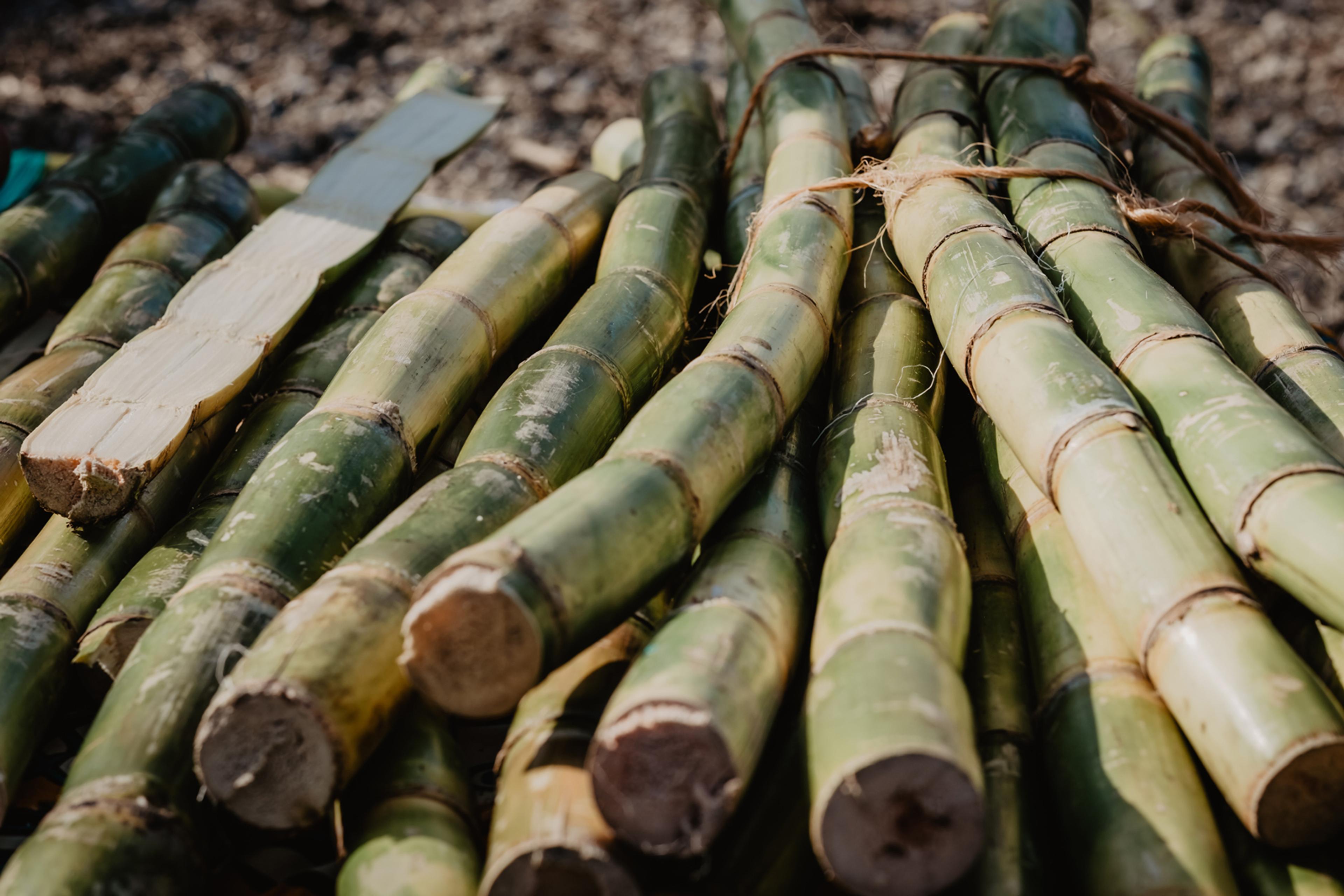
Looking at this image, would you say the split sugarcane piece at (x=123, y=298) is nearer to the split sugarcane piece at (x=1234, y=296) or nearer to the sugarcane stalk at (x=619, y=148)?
the sugarcane stalk at (x=619, y=148)

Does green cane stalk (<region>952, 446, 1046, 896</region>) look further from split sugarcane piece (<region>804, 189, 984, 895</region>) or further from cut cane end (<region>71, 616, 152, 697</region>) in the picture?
cut cane end (<region>71, 616, 152, 697</region>)

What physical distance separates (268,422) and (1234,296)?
1.86m

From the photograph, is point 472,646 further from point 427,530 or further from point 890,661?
point 890,661

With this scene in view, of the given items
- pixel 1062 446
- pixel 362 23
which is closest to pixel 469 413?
pixel 1062 446

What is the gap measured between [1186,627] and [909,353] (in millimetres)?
738

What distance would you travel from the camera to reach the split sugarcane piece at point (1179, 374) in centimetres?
130

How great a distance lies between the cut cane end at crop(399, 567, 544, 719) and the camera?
1161 mm

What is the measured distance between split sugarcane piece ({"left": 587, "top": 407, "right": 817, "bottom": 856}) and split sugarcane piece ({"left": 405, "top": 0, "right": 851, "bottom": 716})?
3.7 inches

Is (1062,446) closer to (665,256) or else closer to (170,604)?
(665,256)

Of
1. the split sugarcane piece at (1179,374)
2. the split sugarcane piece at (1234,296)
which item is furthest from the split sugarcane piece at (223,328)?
the split sugarcane piece at (1234,296)

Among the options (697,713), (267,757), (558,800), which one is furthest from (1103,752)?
(267,757)

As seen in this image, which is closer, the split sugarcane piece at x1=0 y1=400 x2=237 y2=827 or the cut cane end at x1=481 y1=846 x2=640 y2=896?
the cut cane end at x1=481 y1=846 x2=640 y2=896

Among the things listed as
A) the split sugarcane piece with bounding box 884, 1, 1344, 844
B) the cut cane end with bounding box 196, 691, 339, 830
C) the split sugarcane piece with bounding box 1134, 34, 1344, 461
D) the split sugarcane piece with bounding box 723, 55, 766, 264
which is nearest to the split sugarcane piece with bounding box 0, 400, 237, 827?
the cut cane end with bounding box 196, 691, 339, 830

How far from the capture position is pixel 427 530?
4.56 ft
